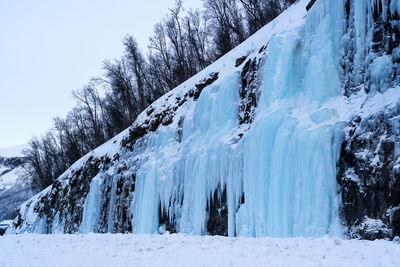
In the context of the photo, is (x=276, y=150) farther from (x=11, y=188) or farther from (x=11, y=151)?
(x=11, y=151)

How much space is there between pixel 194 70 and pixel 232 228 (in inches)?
645

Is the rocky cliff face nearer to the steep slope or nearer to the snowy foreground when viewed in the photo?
the steep slope

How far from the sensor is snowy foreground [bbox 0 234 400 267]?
3.33m

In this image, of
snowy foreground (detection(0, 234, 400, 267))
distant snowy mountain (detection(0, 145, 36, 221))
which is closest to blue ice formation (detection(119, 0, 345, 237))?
snowy foreground (detection(0, 234, 400, 267))

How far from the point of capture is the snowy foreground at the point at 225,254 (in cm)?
333

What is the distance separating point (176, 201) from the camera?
33.8 feet

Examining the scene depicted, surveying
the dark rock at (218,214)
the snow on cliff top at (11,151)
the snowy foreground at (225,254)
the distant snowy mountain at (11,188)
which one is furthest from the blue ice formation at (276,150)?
the snow on cliff top at (11,151)

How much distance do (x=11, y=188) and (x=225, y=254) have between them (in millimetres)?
58414

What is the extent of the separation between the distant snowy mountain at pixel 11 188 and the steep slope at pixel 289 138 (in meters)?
32.1

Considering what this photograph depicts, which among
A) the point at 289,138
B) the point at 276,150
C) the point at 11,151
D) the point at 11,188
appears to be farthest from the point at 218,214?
the point at 11,151

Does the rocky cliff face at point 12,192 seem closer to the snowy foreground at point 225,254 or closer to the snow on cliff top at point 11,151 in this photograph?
the snow on cliff top at point 11,151

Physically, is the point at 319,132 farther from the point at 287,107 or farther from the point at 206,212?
the point at 206,212

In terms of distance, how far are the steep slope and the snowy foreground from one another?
1398mm

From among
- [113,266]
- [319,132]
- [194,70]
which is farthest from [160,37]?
[113,266]
